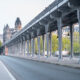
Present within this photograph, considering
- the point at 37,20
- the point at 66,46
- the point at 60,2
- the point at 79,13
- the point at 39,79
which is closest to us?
the point at 39,79

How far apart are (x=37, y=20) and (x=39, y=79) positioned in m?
47.0

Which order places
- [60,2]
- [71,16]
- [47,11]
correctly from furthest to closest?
[47,11], [71,16], [60,2]

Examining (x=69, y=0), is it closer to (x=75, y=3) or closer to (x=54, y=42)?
(x=75, y=3)

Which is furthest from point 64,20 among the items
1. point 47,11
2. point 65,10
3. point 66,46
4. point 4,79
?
point 66,46

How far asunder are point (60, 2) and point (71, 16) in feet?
22.2

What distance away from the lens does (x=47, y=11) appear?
51.2m

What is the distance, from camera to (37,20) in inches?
2459

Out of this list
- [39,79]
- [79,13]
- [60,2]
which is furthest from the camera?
[60,2]

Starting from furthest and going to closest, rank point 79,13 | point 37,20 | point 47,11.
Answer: point 37,20 → point 47,11 → point 79,13

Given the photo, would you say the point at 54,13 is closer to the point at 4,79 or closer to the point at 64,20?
the point at 64,20

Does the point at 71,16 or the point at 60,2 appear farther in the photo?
the point at 71,16

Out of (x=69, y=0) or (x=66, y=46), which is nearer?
(x=69, y=0)

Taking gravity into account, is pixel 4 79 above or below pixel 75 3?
below

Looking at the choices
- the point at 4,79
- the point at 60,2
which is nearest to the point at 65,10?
the point at 60,2
